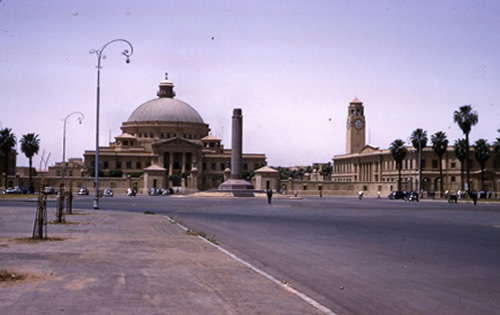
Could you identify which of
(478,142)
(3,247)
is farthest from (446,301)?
(478,142)

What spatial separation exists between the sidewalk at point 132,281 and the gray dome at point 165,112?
139584mm

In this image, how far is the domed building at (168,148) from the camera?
142 m

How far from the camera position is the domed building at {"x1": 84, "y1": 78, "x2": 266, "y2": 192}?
465 feet

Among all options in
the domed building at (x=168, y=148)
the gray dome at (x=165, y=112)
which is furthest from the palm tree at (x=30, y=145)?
the gray dome at (x=165, y=112)

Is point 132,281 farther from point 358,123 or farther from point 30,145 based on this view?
point 358,123

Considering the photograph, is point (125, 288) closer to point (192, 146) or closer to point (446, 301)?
point (446, 301)

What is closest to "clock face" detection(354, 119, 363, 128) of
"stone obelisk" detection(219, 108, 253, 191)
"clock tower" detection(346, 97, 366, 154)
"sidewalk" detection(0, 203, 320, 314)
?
"clock tower" detection(346, 97, 366, 154)

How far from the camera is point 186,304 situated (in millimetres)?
9359

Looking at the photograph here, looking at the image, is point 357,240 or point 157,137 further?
point 157,137

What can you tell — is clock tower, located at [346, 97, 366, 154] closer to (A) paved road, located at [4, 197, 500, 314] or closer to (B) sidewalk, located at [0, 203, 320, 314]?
(A) paved road, located at [4, 197, 500, 314]

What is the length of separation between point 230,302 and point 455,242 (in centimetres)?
1286

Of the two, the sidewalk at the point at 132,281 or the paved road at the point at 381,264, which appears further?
the paved road at the point at 381,264

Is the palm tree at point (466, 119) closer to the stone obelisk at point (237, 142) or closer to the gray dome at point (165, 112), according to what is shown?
the stone obelisk at point (237, 142)

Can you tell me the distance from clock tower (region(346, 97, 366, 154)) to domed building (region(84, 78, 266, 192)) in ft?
68.4
